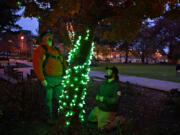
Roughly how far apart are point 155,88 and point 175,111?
3677 mm

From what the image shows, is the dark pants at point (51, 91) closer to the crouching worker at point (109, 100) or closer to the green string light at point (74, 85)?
the green string light at point (74, 85)

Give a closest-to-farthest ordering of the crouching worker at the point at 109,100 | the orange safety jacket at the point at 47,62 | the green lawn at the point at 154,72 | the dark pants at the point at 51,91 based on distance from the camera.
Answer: the crouching worker at the point at 109,100 < the orange safety jacket at the point at 47,62 < the dark pants at the point at 51,91 < the green lawn at the point at 154,72

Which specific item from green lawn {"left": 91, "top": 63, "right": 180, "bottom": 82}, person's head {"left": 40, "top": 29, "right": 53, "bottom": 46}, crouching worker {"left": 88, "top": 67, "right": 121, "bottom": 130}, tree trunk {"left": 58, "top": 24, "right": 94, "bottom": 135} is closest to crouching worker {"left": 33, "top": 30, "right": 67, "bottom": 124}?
person's head {"left": 40, "top": 29, "right": 53, "bottom": 46}

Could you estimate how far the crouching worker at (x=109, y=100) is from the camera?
119 inches

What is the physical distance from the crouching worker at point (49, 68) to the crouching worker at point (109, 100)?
0.99 meters

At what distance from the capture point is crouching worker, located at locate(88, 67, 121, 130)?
3.02 metres

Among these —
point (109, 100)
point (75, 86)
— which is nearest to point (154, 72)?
point (109, 100)

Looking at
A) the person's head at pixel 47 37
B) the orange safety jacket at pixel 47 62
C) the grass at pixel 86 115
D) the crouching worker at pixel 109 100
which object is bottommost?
the grass at pixel 86 115

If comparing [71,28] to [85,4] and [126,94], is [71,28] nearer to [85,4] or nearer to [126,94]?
[126,94]

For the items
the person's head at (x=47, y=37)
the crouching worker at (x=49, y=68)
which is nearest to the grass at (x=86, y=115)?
the crouching worker at (x=49, y=68)

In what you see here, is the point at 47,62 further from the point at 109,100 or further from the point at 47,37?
the point at 109,100

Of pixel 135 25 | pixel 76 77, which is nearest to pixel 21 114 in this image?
pixel 76 77

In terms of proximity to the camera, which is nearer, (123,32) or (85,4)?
(85,4)

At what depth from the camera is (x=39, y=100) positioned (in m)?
4.91
